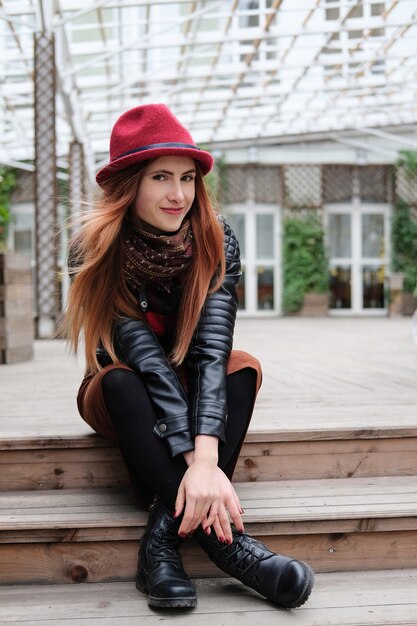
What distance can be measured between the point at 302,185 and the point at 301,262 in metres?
1.50

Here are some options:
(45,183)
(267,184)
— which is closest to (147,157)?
(45,183)

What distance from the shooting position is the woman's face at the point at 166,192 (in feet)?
5.54

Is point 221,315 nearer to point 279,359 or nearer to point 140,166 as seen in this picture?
point 140,166

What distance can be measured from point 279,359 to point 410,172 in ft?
33.7

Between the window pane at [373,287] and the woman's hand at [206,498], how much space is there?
12660 mm

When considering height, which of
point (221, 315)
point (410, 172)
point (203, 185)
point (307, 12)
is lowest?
point (221, 315)

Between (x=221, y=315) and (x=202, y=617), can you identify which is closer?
(x=202, y=617)

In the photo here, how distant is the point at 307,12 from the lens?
8000 mm

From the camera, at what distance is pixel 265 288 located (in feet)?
45.5

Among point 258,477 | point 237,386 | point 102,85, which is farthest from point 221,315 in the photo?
point 102,85

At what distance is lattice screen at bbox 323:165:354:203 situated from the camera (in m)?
13.8

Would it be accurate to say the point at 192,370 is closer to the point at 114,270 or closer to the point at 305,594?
the point at 114,270

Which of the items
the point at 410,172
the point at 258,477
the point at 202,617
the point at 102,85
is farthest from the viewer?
the point at 410,172

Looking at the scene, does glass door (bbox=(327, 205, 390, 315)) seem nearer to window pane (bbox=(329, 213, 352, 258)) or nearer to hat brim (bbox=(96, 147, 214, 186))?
window pane (bbox=(329, 213, 352, 258))
